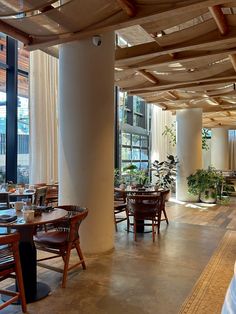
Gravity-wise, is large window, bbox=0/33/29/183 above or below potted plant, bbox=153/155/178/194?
above

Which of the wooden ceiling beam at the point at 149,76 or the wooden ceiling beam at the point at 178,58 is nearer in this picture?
the wooden ceiling beam at the point at 178,58

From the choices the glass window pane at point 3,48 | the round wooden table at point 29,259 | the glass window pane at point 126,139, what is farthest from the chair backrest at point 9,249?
the glass window pane at point 126,139

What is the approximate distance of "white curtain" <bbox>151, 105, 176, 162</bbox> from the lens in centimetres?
1105

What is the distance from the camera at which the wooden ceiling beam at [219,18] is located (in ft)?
12.0

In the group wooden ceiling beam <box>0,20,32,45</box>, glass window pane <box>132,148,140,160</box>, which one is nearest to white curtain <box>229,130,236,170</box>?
glass window pane <box>132,148,140,160</box>

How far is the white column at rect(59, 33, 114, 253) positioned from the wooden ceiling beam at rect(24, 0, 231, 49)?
0.18 m

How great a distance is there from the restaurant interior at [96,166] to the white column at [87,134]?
1cm

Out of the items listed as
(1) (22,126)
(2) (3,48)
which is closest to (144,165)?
(1) (22,126)

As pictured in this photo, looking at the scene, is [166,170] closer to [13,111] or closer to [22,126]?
[22,126]

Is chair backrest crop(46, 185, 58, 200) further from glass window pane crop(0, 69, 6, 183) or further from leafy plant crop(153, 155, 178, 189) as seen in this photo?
leafy plant crop(153, 155, 178, 189)

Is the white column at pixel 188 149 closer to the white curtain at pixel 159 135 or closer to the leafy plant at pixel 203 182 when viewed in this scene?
the leafy plant at pixel 203 182

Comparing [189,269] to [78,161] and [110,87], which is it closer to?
[78,161]

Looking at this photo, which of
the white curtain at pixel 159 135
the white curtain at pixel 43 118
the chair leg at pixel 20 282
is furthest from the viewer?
the white curtain at pixel 159 135

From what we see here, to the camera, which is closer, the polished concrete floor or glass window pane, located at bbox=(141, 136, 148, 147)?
the polished concrete floor
